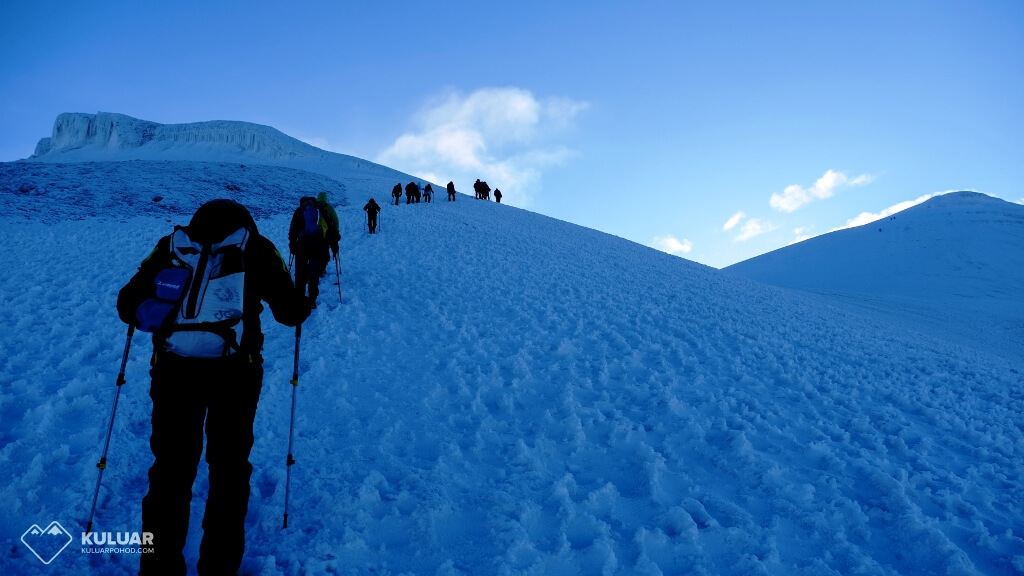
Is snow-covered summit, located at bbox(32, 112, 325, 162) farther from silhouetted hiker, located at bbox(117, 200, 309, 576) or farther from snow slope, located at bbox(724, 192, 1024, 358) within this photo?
silhouetted hiker, located at bbox(117, 200, 309, 576)

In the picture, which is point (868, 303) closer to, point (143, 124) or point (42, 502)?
point (42, 502)

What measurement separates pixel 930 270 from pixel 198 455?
44.0 m

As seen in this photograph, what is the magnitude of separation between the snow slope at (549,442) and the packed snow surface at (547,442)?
3cm

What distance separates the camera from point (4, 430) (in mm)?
5012

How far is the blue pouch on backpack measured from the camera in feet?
10.0

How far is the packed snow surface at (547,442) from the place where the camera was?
3928 millimetres

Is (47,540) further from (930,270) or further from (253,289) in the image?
(930,270)

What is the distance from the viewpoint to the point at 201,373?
3.11 meters

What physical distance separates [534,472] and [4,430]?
5.30 metres

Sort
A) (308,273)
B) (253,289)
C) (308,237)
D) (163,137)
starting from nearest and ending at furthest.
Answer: (253,289), (308,237), (308,273), (163,137)
